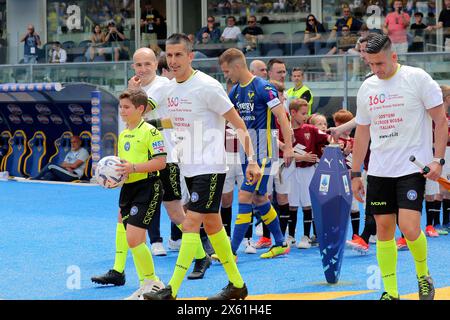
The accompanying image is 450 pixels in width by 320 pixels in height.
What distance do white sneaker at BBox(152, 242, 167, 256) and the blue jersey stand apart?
1.41 metres

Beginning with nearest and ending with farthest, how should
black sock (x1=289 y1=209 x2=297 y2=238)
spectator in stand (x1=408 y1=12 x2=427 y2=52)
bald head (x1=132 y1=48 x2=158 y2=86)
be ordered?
bald head (x1=132 y1=48 x2=158 y2=86)
black sock (x1=289 y1=209 x2=297 y2=238)
spectator in stand (x1=408 y1=12 x2=427 y2=52)

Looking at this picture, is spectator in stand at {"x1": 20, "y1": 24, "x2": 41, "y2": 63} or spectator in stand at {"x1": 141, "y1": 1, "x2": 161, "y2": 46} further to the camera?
spectator in stand at {"x1": 141, "y1": 1, "x2": 161, "y2": 46}

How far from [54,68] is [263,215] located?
1172 cm

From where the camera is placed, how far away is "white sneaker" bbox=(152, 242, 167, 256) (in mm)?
9984

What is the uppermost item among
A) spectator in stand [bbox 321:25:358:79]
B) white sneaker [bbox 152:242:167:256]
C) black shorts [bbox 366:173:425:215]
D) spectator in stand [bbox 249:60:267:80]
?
spectator in stand [bbox 321:25:358:79]

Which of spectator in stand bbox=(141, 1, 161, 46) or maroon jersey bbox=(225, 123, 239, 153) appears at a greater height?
spectator in stand bbox=(141, 1, 161, 46)

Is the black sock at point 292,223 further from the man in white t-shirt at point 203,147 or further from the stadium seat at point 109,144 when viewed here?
the stadium seat at point 109,144

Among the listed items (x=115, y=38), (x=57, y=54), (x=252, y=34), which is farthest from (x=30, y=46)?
(x=252, y=34)

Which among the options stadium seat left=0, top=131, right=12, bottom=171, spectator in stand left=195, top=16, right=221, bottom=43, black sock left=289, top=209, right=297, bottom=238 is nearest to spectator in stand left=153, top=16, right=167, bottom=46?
spectator in stand left=195, top=16, right=221, bottom=43

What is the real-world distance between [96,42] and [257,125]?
18.1 metres

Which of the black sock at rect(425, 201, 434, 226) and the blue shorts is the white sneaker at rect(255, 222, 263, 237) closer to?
the blue shorts

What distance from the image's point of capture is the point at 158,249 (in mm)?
10008

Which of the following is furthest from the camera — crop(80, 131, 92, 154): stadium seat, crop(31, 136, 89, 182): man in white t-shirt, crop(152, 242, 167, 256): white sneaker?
crop(80, 131, 92, 154): stadium seat
